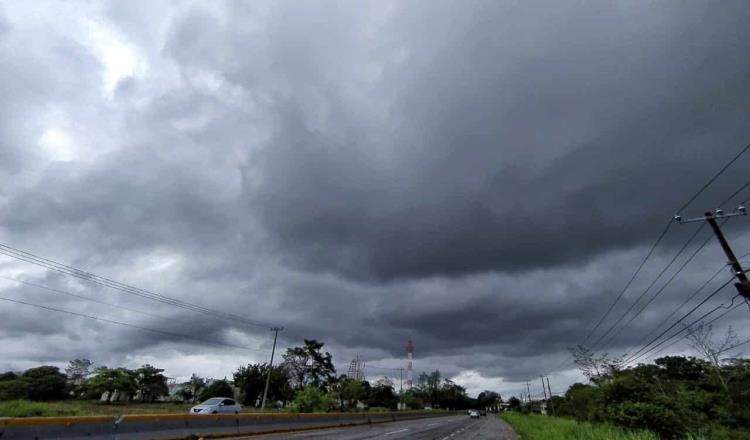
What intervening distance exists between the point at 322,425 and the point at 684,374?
98832mm

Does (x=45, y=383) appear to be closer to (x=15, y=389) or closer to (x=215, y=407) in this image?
(x=15, y=389)

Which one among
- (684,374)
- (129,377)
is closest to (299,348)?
(129,377)

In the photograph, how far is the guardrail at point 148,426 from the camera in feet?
29.5

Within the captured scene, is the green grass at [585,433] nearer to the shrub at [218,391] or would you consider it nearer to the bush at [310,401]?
the bush at [310,401]

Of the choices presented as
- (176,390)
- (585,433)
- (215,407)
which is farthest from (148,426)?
(176,390)

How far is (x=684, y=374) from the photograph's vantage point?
87562 mm

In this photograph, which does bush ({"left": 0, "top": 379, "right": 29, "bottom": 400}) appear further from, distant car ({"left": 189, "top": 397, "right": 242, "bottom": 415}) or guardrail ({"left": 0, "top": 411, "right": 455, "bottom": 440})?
guardrail ({"left": 0, "top": 411, "right": 455, "bottom": 440})

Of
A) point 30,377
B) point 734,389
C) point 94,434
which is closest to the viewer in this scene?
point 94,434

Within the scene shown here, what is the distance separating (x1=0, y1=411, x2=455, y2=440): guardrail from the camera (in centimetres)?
899

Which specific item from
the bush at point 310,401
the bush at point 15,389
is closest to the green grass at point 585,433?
the bush at point 310,401

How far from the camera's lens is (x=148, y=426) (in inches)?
493

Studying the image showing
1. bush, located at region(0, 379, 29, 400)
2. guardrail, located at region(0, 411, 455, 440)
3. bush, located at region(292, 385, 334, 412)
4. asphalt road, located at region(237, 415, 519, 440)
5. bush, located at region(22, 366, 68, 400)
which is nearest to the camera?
guardrail, located at region(0, 411, 455, 440)

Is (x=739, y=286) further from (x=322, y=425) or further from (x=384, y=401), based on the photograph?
(x=384, y=401)

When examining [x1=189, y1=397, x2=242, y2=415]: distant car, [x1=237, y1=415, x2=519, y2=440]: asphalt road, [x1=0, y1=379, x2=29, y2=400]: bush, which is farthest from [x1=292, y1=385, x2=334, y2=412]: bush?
[x1=0, y1=379, x2=29, y2=400]: bush
